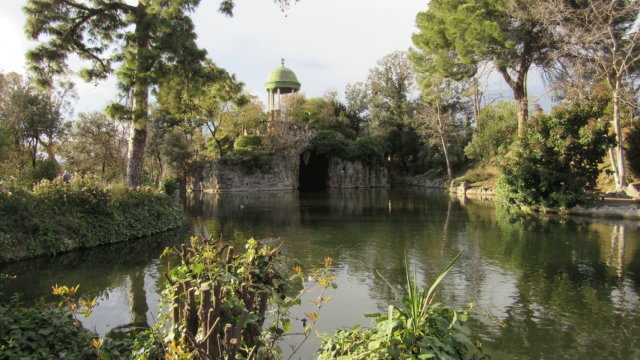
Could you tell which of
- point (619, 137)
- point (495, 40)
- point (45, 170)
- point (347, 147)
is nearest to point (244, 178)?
point (347, 147)

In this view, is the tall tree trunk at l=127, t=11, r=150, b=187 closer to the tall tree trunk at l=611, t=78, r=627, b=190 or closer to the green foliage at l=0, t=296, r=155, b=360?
the green foliage at l=0, t=296, r=155, b=360

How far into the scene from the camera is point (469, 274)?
21.2 ft

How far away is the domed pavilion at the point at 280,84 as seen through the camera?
3741 cm

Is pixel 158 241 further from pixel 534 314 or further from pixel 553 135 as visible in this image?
pixel 553 135

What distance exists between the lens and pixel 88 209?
30.0 feet

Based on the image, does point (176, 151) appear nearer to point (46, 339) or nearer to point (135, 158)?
point (135, 158)

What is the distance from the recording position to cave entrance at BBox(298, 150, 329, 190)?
4069 cm

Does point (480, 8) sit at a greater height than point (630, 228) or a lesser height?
greater

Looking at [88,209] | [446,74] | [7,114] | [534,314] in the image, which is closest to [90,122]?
[7,114]

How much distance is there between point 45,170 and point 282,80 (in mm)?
22988

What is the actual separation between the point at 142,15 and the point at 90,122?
15.1 m

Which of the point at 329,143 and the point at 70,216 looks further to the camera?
the point at 329,143

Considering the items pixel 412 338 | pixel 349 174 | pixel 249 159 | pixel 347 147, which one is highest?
pixel 347 147

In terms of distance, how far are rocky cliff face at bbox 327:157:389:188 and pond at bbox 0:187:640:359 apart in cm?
2546
